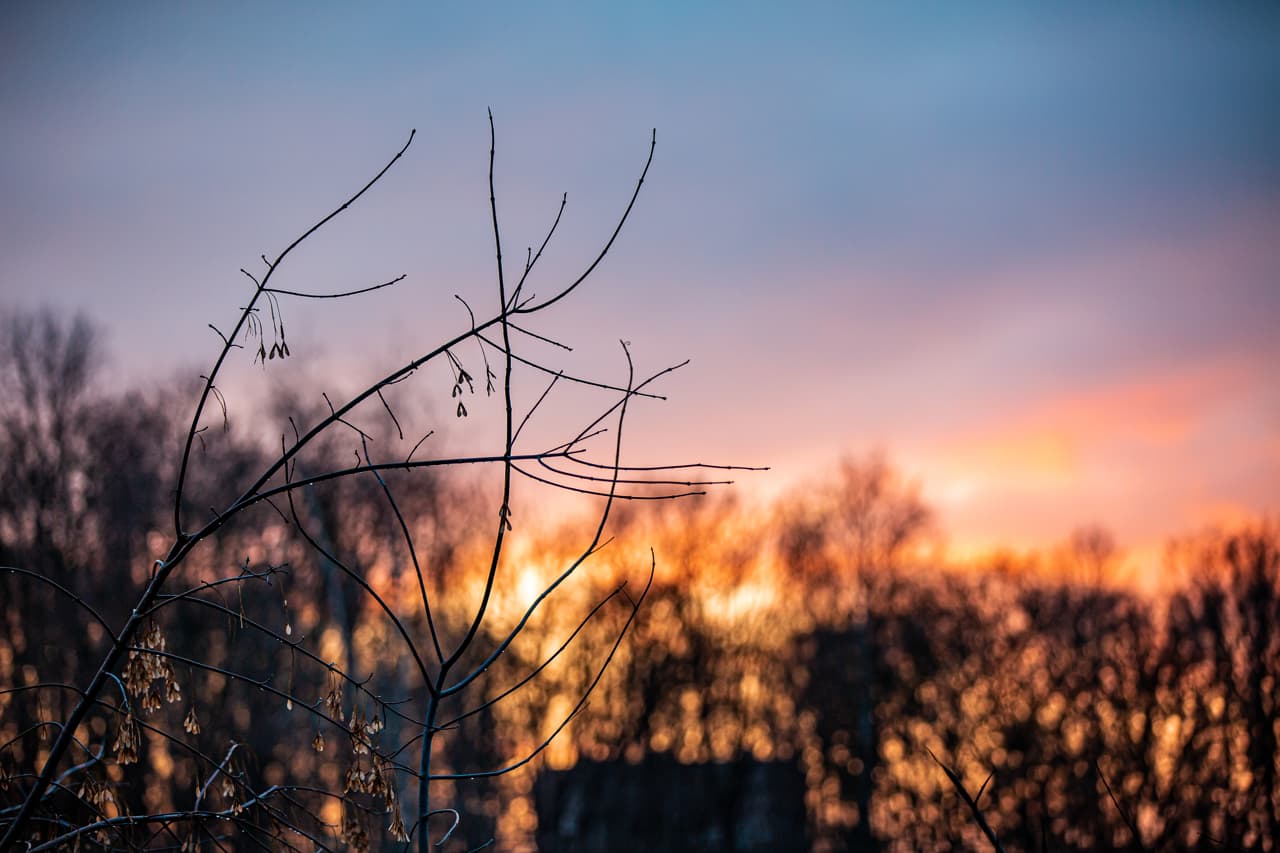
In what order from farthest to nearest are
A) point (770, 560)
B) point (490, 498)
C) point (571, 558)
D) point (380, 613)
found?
point (770, 560) < point (571, 558) < point (490, 498) < point (380, 613)

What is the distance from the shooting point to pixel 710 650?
3512 cm

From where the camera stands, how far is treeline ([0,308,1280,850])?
76.4ft

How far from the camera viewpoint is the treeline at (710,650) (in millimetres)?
23281

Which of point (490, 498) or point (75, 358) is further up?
point (75, 358)

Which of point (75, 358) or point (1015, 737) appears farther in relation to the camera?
point (1015, 737)

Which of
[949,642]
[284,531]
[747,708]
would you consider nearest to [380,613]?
[284,531]

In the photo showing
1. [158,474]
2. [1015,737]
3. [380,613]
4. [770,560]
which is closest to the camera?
[158,474]

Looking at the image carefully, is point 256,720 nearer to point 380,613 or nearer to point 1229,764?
point 380,613

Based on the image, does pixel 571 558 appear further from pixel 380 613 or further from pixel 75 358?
pixel 75 358

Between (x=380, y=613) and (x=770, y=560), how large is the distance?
1401 centimetres

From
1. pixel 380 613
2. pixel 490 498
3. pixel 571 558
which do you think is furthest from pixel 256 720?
pixel 571 558

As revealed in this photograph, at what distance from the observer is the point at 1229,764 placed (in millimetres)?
26375

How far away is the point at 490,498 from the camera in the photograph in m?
28.7

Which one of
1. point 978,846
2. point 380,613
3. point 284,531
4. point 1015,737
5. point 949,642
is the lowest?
point 978,846
